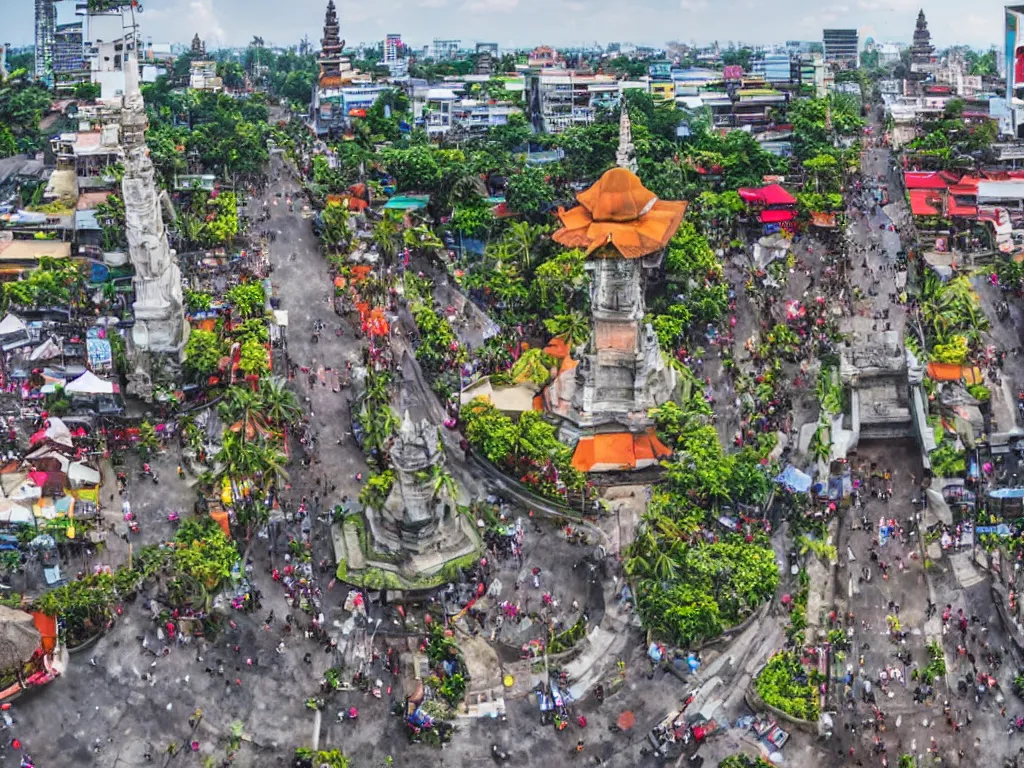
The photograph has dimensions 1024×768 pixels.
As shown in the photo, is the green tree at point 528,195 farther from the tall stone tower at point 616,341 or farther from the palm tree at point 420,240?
the tall stone tower at point 616,341

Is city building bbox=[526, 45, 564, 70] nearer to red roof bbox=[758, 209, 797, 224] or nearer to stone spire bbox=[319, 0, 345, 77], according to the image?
stone spire bbox=[319, 0, 345, 77]

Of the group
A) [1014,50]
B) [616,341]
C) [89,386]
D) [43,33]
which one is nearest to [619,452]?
[616,341]

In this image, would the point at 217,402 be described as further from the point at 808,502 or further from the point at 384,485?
the point at 808,502

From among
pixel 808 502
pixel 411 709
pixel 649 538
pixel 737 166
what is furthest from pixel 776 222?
pixel 411 709

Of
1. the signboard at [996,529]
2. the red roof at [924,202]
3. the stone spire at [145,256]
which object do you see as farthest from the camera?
the red roof at [924,202]

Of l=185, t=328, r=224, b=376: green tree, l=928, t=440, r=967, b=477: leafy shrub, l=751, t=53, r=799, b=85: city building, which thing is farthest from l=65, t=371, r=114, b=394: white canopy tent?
l=751, t=53, r=799, b=85: city building

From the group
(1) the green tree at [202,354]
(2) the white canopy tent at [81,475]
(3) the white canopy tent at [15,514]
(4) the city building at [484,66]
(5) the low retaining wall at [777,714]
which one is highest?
(4) the city building at [484,66]

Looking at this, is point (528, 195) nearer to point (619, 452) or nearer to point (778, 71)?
point (619, 452)

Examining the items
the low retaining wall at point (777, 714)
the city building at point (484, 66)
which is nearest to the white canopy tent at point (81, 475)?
the low retaining wall at point (777, 714)
